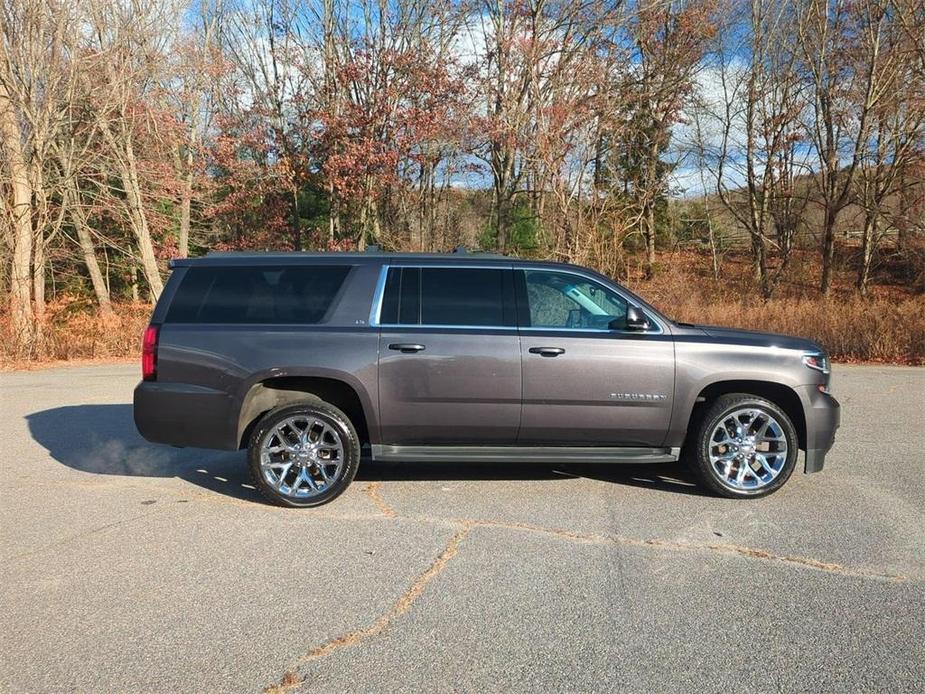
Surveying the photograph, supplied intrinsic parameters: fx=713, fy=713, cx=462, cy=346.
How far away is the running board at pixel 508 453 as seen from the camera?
5.45 meters

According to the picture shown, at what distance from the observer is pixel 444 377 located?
17.5 ft

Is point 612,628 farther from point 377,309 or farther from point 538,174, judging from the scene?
point 538,174

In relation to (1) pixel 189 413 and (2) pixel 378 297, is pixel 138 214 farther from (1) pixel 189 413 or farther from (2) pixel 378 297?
(2) pixel 378 297

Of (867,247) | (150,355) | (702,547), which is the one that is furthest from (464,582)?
(867,247)

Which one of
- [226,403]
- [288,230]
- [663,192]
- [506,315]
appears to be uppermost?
[663,192]

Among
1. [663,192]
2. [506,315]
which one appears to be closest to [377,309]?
[506,315]

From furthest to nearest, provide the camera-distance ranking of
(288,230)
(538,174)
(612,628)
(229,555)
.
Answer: (288,230)
(538,174)
(229,555)
(612,628)

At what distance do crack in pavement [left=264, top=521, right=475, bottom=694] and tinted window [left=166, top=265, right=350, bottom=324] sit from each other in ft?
7.12

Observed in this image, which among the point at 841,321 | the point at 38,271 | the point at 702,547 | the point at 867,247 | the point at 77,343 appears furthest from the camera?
the point at 867,247

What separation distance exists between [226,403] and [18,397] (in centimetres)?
702

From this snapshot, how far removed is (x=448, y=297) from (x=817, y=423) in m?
3.00

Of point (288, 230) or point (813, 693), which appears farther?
point (288, 230)

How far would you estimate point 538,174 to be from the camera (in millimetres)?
20469

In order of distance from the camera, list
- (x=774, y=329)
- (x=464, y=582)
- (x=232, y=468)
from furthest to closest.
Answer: (x=774, y=329)
(x=232, y=468)
(x=464, y=582)
